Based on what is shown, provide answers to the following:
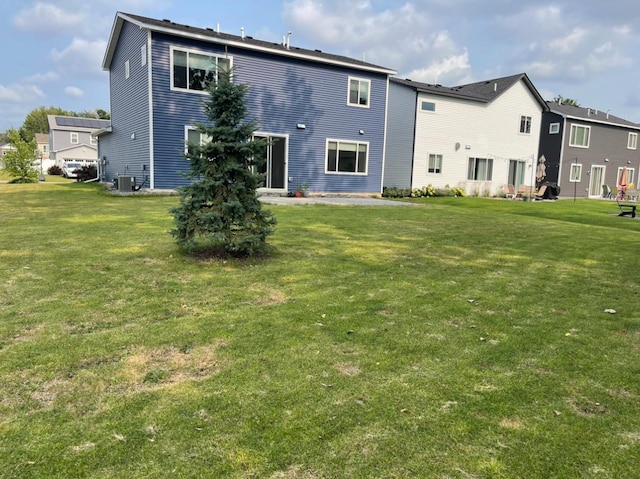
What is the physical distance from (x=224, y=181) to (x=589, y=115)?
34605 mm

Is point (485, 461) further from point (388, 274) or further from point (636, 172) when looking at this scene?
point (636, 172)

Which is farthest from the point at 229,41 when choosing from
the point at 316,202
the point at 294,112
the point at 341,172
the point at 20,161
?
the point at 20,161

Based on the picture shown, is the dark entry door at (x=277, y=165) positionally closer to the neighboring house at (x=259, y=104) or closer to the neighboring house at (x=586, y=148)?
the neighboring house at (x=259, y=104)

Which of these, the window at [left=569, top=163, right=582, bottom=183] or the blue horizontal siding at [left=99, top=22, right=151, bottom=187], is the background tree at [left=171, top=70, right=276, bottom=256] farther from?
the window at [left=569, top=163, right=582, bottom=183]

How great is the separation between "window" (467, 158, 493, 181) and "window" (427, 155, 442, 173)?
2.26m

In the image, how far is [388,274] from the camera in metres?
6.27

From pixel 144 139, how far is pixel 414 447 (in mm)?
17511

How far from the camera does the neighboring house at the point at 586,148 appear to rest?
3102 cm

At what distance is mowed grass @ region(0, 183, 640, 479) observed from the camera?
7.82 feet

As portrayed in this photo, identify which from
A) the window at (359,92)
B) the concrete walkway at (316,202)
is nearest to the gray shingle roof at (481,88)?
the window at (359,92)

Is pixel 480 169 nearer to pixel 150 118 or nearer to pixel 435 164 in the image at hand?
pixel 435 164

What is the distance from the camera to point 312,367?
3.38m

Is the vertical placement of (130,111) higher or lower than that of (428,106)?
lower

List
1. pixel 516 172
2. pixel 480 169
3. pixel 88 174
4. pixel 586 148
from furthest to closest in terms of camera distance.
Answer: pixel 586 148 → pixel 516 172 → pixel 88 174 → pixel 480 169
